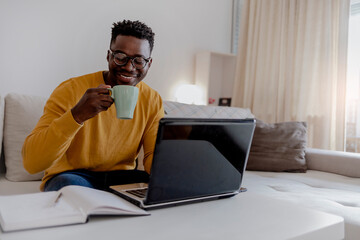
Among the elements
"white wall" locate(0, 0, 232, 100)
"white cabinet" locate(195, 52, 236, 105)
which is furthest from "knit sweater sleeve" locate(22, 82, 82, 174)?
"white cabinet" locate(195, 52, 236, 105)

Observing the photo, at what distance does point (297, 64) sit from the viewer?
311 centimetres

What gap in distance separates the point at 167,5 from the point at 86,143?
2.33 m

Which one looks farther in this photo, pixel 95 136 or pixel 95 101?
pixel 95 136

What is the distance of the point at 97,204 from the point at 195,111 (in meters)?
1.62

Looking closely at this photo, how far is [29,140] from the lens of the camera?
1046 mm

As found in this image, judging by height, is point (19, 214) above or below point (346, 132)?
below

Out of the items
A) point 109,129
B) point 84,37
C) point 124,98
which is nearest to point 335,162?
point 109,129

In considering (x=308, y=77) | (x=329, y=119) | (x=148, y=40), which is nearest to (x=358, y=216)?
(x=148, y=40)

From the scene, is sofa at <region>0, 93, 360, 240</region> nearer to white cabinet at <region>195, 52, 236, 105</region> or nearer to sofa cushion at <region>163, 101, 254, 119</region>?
sofa cushion at <region>163, 101, 254, 119</region>

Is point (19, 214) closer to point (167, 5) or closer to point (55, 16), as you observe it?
point (55, 16)

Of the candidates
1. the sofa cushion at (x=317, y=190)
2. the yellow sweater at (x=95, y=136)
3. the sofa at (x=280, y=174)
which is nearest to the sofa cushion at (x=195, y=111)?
the sofa at (x=280, y=174)

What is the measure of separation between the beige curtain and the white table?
2321 mm

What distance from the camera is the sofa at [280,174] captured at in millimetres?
1445

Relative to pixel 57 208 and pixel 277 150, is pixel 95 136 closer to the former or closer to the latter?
pixel 57 208
